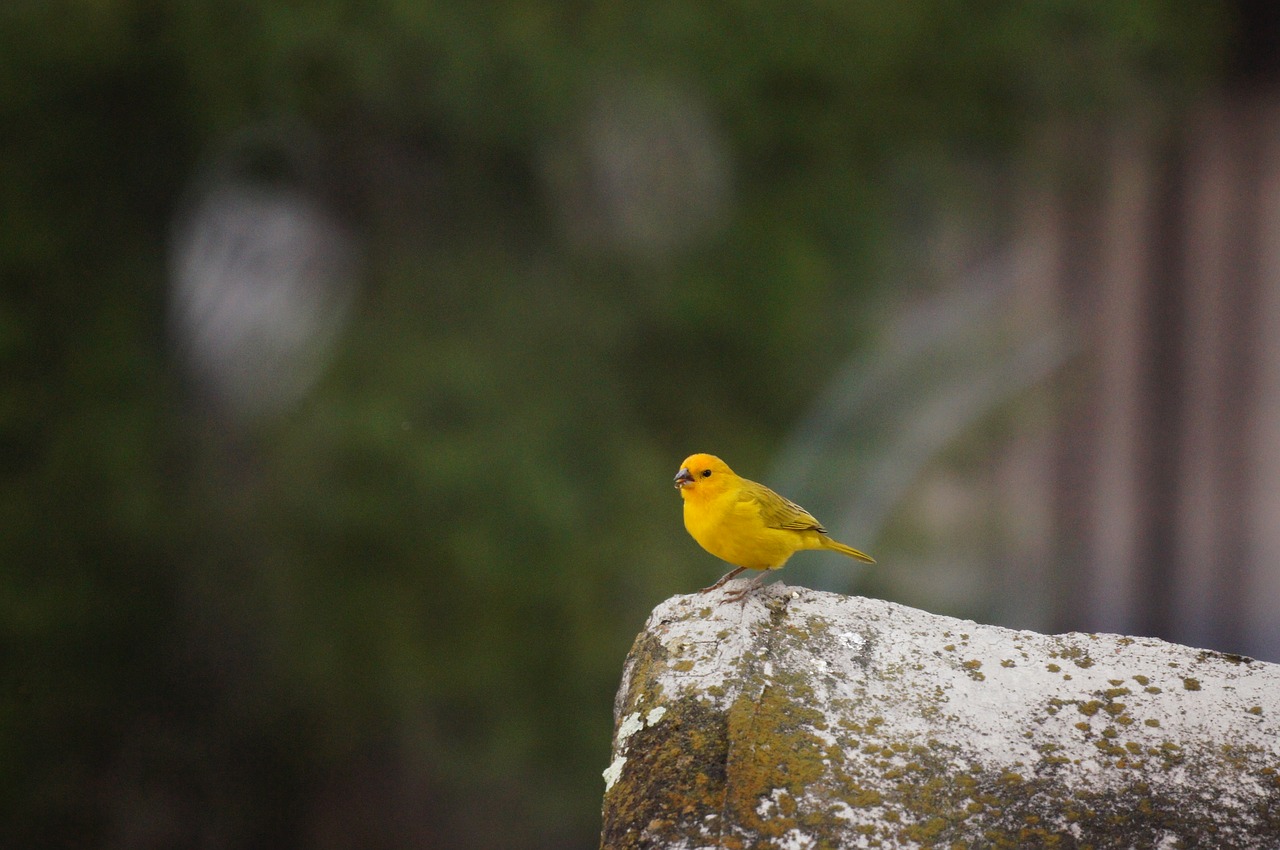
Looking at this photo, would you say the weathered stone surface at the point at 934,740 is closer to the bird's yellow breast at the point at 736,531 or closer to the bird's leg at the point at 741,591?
the bird's leg at the point at 741,591

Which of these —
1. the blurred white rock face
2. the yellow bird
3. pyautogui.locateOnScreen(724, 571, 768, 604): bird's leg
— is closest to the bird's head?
the yellow bird

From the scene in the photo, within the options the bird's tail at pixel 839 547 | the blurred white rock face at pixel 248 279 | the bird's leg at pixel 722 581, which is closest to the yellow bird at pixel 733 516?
the bird's leg at pixel 722 581

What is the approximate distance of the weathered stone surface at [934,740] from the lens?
27.8 inches

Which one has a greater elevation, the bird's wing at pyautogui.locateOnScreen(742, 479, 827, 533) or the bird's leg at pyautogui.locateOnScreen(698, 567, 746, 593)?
the bird's wing at pyautogui.locateOnScreen(742, 479, 827, 533)

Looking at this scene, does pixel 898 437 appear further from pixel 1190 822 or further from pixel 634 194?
pixel 1190 822

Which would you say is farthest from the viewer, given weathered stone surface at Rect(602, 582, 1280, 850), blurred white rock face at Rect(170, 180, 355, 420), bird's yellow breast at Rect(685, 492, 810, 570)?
blurred white rock face at Rect(170, 180, 355, 420)

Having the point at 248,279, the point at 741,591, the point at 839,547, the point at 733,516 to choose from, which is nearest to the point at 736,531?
the point at 733,516

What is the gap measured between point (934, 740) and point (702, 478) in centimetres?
42

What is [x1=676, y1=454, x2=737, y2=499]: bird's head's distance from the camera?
3.65ft

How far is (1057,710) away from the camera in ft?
2.62

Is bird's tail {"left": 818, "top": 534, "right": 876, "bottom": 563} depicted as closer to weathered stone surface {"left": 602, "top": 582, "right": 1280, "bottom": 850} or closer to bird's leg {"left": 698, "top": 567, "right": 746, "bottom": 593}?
bird's leg {"left": 698, "top": 567, "right": 746, "bottom": 593}

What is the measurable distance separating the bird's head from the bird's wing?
0.09ft

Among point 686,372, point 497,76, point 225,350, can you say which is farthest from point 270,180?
point 686,372

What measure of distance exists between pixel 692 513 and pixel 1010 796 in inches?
18.7
